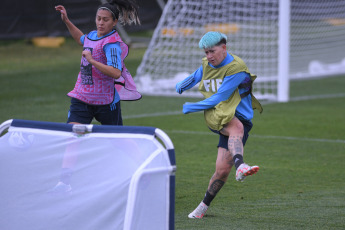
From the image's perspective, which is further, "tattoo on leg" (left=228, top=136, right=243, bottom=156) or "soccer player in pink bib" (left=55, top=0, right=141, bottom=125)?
"soccer player in pink bib" (left=55, top=0, right=141, bottom=125)

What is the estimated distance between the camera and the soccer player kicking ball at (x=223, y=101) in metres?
5.29

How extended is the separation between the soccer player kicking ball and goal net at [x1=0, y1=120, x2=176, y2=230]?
143 centimetres

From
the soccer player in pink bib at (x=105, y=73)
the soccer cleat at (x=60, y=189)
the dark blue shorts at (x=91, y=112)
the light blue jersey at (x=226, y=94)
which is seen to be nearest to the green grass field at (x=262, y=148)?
the light blue jersey at (x=226, y=94)

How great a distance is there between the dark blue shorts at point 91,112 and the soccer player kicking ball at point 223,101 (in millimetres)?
644

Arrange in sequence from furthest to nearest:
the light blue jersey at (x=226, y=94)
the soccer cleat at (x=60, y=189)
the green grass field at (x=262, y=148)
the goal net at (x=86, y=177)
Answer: the green grass field at (x=262, y=148) < the light blue jersey at (x=226, y=94) < the soccer cleat at (x=60, y=189) < the goal net at (x=86, y=177)

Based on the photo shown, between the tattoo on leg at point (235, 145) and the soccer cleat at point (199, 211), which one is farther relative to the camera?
the soccer cleat at point (199, 211)

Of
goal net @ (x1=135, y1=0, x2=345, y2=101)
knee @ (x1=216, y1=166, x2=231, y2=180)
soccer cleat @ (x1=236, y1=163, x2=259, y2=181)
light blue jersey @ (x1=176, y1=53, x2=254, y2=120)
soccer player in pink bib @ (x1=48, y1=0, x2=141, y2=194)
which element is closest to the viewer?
soccer cleat @ (x1=236, y1=163, x2=259, y2=181)

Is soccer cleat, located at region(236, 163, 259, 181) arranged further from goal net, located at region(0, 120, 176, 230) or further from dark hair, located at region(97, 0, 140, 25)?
dark hair, located at region(97, 0, 140, 25)

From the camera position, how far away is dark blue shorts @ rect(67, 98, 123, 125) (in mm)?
5711

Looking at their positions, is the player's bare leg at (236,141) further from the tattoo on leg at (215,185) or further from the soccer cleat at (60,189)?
the soccer cleat at (60,189)

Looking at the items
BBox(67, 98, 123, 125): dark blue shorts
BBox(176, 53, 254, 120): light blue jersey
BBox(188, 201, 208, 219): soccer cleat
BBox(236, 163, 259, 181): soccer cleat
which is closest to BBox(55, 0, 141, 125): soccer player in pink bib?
BBox(67, 98, 123, 125): dark blue shorts

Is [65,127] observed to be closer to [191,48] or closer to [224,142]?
[224,142]

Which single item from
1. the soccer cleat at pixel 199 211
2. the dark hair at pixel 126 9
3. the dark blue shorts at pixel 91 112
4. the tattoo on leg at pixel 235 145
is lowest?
the soccer cleat at pixel 199 211

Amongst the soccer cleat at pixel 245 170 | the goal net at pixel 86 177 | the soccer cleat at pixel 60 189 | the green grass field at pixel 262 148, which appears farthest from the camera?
the green grass field at pixel 262 148
